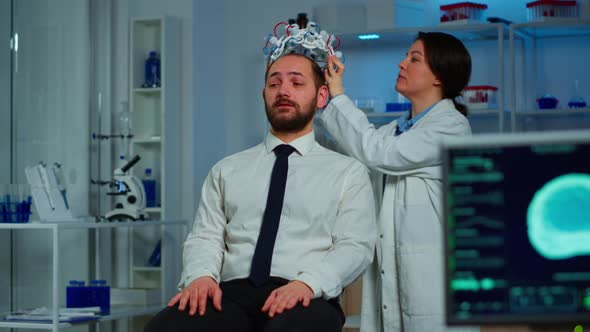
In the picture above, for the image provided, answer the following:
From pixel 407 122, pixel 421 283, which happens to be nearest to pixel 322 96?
pixel 407 122

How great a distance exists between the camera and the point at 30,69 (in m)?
4.54

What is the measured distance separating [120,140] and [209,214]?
2735 mm

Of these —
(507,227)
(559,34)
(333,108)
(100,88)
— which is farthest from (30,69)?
(507,227)

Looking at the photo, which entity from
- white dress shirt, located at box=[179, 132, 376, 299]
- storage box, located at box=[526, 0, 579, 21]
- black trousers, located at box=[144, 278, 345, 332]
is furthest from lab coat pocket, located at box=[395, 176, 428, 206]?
storage box, located at box=[526, 0, 579, 21]

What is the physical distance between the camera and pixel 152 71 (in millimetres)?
4938

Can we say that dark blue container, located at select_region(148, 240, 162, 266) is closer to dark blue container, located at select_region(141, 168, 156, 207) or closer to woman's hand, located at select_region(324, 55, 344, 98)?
dark blue container, located at select_region(141, 168, 156, 207)

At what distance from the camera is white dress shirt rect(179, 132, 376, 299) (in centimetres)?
221

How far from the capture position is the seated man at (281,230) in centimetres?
205

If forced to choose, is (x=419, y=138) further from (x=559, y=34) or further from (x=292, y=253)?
(x=559, y=34)

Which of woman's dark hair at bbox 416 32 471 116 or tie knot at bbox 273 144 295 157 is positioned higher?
woman's dark hair at bbox 416 32 471 116

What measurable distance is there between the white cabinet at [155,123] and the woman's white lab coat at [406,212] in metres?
2.39

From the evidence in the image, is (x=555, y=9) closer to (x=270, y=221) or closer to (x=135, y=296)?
(x=135, y=296)

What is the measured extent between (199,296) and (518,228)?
1141 mm

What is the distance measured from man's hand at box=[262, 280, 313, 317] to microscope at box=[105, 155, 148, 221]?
2495 millimetres
